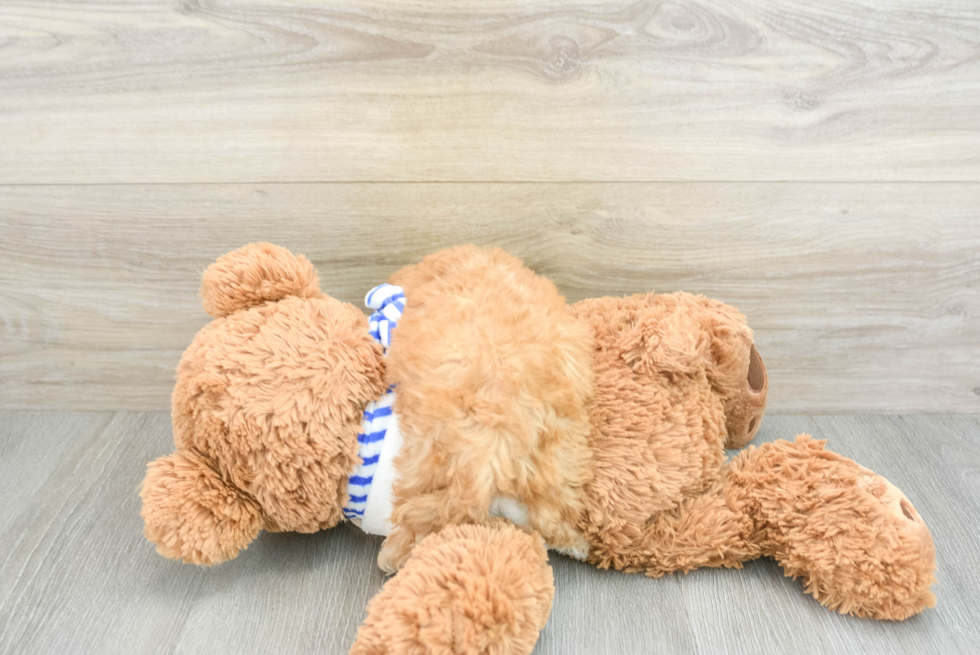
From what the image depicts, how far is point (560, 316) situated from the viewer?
0.63 meters

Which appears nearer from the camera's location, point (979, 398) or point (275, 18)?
point (275, 18)

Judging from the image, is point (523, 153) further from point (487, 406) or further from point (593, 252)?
point (487, 406)

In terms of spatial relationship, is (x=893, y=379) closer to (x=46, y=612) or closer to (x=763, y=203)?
(x=763, y=203)

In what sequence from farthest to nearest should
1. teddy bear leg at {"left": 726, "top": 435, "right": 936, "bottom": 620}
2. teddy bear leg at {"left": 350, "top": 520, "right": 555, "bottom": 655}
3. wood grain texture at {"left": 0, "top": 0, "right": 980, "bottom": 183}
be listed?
wood grain texture at {"left": 0, "top": 0, "right": 980, "bottom": 183} → teddy bear leg at {"left": 726, "top": 435, "right": 936, "bottom": 620} → teddy bear leg at {"left": 350, "top": 520, "right": 555, "bottom": 655}

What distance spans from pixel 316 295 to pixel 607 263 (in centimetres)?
36

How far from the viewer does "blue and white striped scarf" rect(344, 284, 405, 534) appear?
620 mm

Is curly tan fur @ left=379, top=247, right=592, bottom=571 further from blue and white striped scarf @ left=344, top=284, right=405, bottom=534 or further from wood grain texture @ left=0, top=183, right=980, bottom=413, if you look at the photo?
wood grain texture @ left=0, top=183, right=980, bottom=413

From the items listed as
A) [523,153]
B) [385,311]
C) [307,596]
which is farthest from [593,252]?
[307,596]

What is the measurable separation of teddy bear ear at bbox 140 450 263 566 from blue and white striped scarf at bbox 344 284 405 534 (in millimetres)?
102

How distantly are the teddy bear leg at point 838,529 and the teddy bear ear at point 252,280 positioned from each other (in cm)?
50

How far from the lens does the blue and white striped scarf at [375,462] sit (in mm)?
620

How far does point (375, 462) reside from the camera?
0.62 metres

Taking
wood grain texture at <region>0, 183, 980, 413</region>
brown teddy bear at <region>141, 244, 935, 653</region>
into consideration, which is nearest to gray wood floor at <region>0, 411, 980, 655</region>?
brown teddy bear at <region>141, 244, 935, 653</region>

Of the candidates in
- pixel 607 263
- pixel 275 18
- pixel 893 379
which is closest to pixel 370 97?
pixel 275 18
